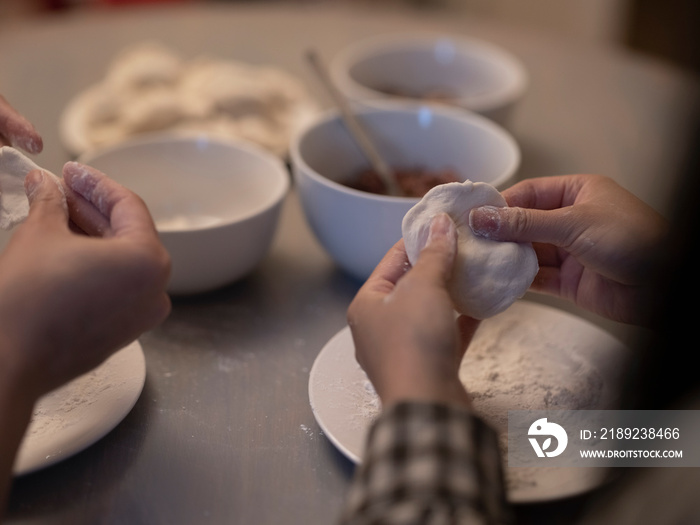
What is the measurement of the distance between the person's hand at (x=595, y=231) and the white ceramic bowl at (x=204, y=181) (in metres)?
0.32

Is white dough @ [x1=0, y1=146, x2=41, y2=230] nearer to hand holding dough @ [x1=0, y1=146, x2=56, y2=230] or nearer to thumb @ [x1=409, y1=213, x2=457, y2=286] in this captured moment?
hand holding dough @ [x1=0, y1=146, x2=56, y2=230]

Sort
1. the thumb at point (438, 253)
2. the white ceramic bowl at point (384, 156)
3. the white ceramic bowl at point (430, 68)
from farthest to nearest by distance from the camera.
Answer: the white ceramic bowl at point (430, 68)
the white ceramic bowl at point (384, 156)
the thumb at point (438, 253)

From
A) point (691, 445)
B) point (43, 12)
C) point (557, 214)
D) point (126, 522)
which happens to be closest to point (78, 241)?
point (126, 522)

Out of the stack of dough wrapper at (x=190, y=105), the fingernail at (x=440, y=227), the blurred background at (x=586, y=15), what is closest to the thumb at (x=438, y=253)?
the fingernail at (x=440, y=227)

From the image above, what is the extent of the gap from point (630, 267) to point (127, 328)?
18.6 inches

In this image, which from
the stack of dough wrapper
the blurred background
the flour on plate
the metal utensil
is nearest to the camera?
the flour on plate

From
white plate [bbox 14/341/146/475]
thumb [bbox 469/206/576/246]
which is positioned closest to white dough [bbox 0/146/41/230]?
white plate [bbox 14/341/146/475]

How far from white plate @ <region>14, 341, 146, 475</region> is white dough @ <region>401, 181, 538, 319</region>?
31 centimetres

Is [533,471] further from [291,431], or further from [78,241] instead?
[78,241]

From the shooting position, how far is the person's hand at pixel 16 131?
70 centimetres

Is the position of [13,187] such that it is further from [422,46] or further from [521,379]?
[422,46]

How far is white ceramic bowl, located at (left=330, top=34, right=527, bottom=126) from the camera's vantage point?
1.26 m

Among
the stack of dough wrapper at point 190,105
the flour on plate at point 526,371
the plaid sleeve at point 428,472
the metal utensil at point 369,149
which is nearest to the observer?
the plaid sleeve at point 428,472

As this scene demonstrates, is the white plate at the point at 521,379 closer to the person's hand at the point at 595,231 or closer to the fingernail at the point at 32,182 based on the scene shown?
the person's hand at the point at 595,231
